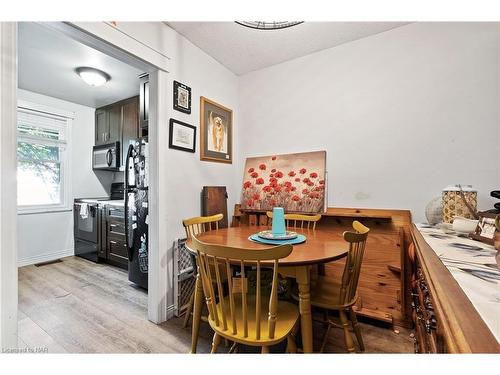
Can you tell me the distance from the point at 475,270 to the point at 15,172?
6.53ft

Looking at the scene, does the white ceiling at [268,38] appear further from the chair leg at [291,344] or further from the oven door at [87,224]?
the oven door at [87,224]

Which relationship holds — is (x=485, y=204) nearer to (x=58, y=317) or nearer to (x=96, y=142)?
(x=58, y=317)

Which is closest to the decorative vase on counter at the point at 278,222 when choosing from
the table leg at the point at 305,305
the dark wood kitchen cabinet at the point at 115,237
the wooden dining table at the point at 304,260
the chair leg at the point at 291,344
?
the wooden dining table at the point at 304,260

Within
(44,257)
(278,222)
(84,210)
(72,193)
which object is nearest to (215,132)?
(278,222)

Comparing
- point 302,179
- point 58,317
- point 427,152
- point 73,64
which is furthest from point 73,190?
point 427,152

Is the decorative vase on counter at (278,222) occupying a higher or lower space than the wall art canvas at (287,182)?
lower

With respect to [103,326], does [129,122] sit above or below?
above

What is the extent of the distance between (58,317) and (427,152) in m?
3.46

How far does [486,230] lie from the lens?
3.32ft

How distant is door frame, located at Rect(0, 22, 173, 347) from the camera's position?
1.13m

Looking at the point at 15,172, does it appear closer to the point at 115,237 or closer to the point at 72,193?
the point at 115,237

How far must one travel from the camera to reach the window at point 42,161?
334 centimetres

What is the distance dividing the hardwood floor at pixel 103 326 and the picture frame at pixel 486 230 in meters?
1.04
